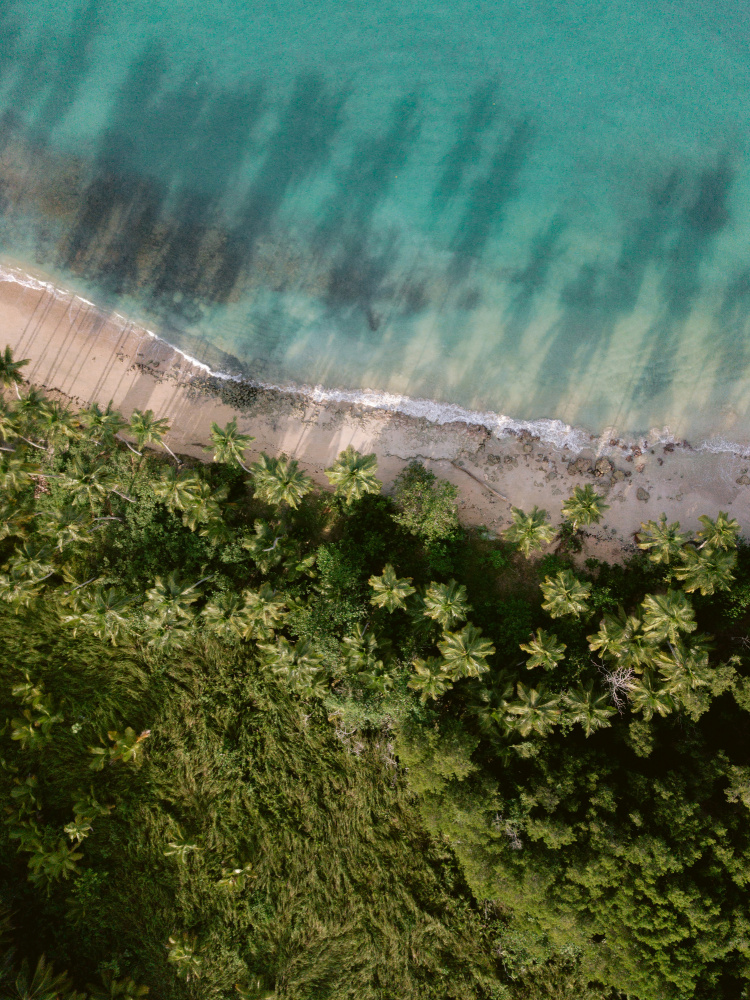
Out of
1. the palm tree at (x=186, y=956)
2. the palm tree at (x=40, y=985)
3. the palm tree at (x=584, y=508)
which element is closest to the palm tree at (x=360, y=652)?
the palm tree at (x=584, y=508)

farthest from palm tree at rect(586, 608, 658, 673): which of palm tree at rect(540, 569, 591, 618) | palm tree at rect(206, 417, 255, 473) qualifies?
palm tree at rect(206, 417, 255, 473)

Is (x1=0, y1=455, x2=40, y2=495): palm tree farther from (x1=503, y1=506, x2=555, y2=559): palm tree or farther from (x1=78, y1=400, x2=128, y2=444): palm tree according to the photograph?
(x1=503, y1=506, x2=555, y2=559): palm tree

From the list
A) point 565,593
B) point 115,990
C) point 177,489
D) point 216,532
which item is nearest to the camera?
point 565,593


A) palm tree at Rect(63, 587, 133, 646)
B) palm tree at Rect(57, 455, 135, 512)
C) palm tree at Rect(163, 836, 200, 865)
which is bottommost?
palm tree at Rect(163, 836, 200, 865)

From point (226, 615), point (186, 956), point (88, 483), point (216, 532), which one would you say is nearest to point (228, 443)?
point (216, 532)

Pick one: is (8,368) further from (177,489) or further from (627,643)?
(627,643)

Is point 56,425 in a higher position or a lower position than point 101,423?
lower
